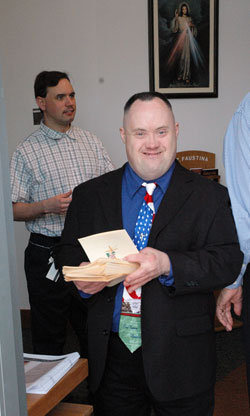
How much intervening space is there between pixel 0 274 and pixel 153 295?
786 millimetres

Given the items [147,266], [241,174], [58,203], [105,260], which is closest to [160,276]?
[147,266]

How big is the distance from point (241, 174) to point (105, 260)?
633mm

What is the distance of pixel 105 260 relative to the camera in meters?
1.57

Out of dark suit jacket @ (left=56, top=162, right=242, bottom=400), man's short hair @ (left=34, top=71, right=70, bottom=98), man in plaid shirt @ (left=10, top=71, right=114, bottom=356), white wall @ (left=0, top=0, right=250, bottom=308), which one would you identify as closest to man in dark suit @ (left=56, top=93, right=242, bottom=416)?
dark suit jacket @ (left=56, top=162, right=242, bottom=400)

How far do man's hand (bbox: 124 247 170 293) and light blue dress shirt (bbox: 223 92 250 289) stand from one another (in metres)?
0.34

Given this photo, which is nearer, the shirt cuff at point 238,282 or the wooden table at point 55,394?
the wooden table at point 55,394

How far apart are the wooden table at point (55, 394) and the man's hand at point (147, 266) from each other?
327 millimetres

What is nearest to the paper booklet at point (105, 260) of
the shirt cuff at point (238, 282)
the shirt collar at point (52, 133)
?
the shirt cuff at point (238, 282)

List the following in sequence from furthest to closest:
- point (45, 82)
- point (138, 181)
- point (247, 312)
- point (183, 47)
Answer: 1. point (183, 47)
2. point (45, 82)
3. point (138, 181)
4. point (247, 312)

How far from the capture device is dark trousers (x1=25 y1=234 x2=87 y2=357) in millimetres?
3045

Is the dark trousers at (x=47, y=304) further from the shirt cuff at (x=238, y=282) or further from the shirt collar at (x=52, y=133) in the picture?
the shirt cuff at (x=238, y=282)

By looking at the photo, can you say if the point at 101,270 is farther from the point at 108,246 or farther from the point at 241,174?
the point at 241,174

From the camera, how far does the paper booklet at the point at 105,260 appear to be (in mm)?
1565

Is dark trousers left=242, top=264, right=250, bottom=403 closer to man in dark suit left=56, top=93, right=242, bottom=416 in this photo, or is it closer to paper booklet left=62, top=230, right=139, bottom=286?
man in dark suit left=56, top=93, right=242, bottom=416
